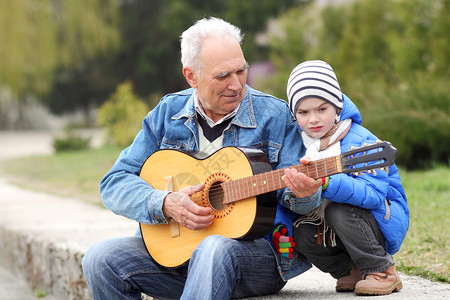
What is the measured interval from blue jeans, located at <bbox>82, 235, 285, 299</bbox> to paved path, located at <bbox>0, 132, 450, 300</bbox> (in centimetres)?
15

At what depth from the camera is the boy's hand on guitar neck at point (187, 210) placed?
2.65 m

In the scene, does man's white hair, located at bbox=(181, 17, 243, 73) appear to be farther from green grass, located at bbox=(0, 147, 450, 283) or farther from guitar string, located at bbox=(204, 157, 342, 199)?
green grass, located at bbox=(0, 147, 450, 283)

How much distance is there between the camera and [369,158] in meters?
2.19

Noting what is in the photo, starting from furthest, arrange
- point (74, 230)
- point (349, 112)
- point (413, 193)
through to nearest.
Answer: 1. point (413, 193)
2. point (74, 230)
3. point (349, 112)

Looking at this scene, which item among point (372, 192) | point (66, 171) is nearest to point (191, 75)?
point (372, 192)

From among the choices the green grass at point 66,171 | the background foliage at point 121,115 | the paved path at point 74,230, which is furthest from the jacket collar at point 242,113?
the background foliage at point 121,115

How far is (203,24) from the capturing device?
2.84 metres

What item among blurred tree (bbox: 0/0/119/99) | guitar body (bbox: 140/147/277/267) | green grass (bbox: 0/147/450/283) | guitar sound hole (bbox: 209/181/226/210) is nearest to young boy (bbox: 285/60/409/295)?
guitar body (bbox: 140/147/277/267)

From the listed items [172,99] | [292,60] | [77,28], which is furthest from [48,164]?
[77,28]

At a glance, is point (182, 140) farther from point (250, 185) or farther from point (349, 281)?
point (349, 281)

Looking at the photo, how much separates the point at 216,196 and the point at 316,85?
63cm

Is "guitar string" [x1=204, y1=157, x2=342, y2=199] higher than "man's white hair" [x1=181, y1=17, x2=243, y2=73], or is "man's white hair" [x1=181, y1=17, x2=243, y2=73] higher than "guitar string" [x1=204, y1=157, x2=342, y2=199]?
"man's white hair" [x1=181, y1=17, x2=243, y2=73]

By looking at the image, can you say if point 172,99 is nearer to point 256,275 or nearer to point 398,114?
point 256,275

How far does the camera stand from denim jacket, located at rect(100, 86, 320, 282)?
2.76 meters
